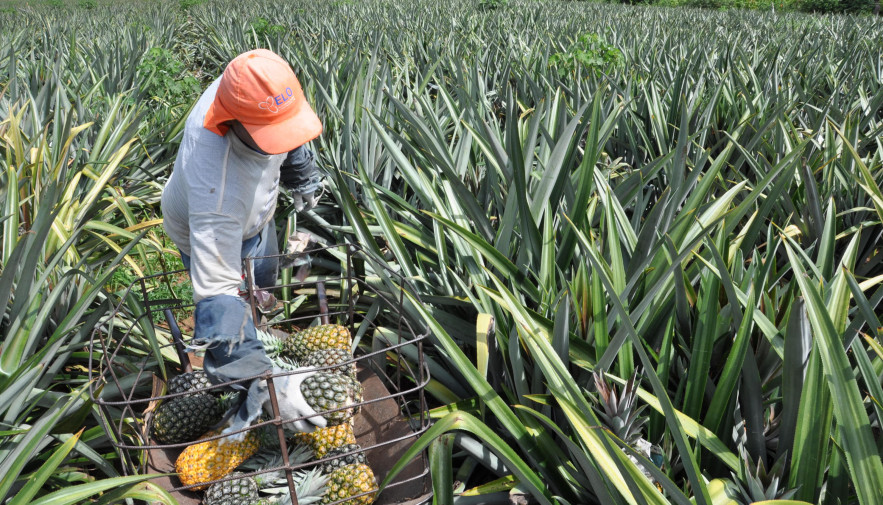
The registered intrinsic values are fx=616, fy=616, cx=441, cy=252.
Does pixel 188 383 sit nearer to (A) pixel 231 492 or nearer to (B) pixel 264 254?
(A) pixel 231 492

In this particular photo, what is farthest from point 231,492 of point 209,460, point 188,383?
point 188,383

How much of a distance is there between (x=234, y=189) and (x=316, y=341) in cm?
50

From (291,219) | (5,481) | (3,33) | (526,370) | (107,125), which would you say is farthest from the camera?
(3,33)

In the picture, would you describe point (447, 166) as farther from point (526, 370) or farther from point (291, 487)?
point (291, 487)

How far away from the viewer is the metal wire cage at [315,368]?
143 centimetres

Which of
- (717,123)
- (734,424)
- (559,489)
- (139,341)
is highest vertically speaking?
(717,123)

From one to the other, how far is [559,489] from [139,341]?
147cm

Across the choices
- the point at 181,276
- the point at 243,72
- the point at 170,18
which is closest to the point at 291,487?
the point at 243,72

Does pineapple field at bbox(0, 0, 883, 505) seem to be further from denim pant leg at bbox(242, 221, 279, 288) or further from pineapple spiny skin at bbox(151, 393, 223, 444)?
denim pant leg at bbox(242, 221, 279, 288)

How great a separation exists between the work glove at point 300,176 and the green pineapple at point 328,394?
2.50ft

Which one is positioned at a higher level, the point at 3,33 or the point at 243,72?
the point at 243,72

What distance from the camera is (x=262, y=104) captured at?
1.46 m

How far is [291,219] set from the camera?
266cm

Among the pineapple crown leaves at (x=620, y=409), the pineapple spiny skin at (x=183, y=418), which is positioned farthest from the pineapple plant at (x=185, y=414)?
the pineapple crown leaves at (x=620, y=409)
